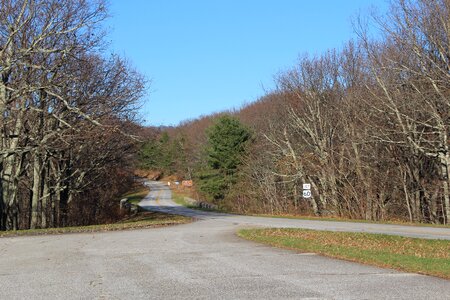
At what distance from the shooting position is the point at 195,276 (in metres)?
9.34

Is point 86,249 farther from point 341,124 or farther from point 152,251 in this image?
point 341,124

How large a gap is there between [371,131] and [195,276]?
86.2ft

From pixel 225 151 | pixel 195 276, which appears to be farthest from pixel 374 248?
pixel 225 151

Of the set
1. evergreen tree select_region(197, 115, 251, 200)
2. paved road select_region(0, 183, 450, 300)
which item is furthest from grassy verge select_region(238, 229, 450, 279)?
evergreen tree select_region(197, 115, 251, 200)

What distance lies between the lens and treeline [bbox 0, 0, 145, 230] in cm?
2169

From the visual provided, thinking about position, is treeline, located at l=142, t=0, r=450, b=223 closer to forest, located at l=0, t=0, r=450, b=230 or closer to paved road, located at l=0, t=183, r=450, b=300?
forest, located at l=0, t=0, r=450, b=230

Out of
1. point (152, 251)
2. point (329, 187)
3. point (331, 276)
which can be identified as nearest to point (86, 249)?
point (152, 251)

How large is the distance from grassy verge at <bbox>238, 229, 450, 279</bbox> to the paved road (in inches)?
22.8

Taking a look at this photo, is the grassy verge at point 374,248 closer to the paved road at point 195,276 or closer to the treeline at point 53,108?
the paved road at point 195,276

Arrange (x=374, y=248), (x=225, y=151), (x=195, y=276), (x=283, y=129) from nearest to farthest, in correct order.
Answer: (x=195, y=276), (x=374, y=248), (x=283, y=129), (x=225, y=151)

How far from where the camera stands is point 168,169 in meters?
123

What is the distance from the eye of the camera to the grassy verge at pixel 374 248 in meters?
10.2

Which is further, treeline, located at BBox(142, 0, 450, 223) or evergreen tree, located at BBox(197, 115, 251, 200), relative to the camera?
evergreen tree, located at BBox(197, 115, 251, 200)

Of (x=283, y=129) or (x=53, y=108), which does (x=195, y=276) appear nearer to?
(x=53, y=108)
